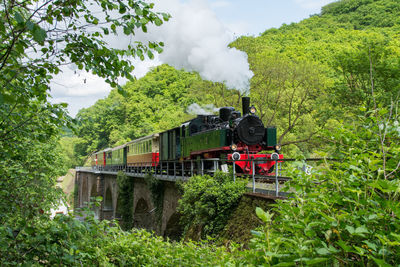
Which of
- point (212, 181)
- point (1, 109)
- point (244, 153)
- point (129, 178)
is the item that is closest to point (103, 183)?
point (129, 178)

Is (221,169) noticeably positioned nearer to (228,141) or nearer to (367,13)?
(228,141)

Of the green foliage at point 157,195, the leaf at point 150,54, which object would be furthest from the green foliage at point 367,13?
the leaf at point 150,54

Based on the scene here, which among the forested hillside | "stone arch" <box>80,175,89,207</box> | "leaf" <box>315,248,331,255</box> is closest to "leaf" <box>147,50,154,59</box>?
the forested hillside

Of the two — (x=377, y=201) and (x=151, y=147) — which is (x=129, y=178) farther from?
(x=377, y=201)

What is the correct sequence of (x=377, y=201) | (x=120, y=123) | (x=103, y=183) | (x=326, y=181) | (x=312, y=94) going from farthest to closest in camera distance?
1. (x=120, y=123)
2. (x=103, y=183)
3. (x=312, y=94)
4. (x=326, y=181)
5. (x=377, y=201)

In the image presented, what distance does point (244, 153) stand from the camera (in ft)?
43.9

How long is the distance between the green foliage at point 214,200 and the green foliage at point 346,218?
611cm

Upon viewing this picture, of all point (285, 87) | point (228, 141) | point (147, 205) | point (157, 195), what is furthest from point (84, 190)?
point (228, 141)

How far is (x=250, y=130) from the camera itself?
1342 centimetres

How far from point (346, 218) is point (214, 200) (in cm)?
737

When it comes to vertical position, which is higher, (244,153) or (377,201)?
(244,153)

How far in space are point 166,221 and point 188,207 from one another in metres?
5.76

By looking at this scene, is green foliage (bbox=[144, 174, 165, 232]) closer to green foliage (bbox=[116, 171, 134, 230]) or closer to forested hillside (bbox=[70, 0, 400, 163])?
forested hillside (bbox=[70, 0, 400, 163])

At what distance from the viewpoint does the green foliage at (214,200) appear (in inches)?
374
